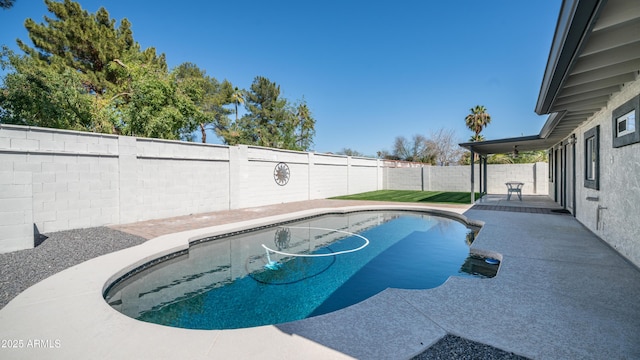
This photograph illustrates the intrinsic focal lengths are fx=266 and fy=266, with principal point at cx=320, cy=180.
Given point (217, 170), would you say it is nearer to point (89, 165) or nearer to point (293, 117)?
point (89, 165)

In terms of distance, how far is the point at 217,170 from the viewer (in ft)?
34.6

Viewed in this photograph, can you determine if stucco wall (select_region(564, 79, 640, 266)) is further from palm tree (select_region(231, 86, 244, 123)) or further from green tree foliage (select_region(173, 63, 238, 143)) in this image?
palm tree (select_region(231, 86, 244, 123))

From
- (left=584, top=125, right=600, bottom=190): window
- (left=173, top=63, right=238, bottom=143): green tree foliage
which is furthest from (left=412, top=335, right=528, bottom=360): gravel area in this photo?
(left=173, top=63, right=238, bottom=143): green tree foliage

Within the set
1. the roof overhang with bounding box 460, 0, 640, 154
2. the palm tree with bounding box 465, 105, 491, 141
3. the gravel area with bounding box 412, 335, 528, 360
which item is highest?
the palm tree with bounding box 465, 105, 491, 141

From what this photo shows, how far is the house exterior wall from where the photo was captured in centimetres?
377

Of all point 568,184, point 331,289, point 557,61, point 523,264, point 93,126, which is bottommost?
point 331,289

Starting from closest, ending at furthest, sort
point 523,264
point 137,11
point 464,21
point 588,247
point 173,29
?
1. point 523,264
2. point 588,247
3. point 464,21
4. point 137,11
5. point 173,29

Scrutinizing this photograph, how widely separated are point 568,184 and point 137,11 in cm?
2296

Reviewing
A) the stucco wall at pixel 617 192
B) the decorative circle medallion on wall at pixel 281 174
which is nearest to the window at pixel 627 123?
the stucco wall at pixel 617 192

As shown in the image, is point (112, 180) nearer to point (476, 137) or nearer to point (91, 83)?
point (91, 83)

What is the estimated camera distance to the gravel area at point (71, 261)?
2119mm

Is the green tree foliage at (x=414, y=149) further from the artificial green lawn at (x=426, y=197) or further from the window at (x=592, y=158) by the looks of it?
the window at (x=592, y=158)

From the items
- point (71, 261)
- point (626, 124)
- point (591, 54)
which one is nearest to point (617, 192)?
point (626, 124)

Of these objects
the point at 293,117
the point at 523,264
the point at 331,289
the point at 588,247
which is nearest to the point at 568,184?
the point at 588,247
